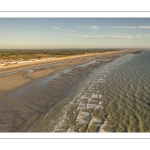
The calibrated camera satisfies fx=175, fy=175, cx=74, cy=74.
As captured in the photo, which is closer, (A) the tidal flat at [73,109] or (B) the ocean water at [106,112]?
(B) the ocean water at [106,112]

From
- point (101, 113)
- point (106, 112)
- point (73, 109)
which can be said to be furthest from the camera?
point (73, 109)

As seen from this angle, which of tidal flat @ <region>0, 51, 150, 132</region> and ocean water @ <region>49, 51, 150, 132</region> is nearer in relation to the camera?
ocean water @ <region>49, 51, 150, 132</region>

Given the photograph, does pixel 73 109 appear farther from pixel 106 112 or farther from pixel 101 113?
pixel 106 112

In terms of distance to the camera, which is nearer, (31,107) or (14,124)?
(14,124)

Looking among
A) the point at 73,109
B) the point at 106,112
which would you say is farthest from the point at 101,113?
the point at 73,109

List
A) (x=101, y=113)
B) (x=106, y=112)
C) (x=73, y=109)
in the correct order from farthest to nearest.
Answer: (x=73, y=109) < (x=106, y=112) < (x=101, y=113)
